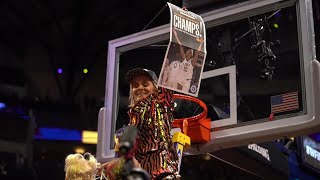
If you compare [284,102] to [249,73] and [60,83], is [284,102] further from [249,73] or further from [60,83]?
[60,83]

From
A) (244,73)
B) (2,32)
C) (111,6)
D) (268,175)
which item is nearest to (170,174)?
(244,73)

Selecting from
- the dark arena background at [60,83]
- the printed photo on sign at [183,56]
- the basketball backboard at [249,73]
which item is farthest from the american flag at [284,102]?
the dark arena background at [60,83]

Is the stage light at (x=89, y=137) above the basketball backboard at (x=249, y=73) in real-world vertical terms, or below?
below

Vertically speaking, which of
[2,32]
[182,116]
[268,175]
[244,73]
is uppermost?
[2,32]

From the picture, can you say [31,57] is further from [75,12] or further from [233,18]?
[233,18]

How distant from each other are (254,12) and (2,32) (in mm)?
6643

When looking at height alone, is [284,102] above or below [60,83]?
below

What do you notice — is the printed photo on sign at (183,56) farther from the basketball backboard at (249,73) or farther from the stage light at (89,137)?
the stage light at (89,137)

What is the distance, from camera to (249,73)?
13.6 ft

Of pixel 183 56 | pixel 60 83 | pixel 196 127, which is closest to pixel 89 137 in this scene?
pixel 60 83

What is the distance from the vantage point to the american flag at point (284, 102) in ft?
12.2

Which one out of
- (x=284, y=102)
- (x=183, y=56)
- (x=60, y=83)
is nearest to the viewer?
(x=183, y=56)

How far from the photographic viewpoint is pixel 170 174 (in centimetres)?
258

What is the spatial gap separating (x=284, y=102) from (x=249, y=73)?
458 millimetres
